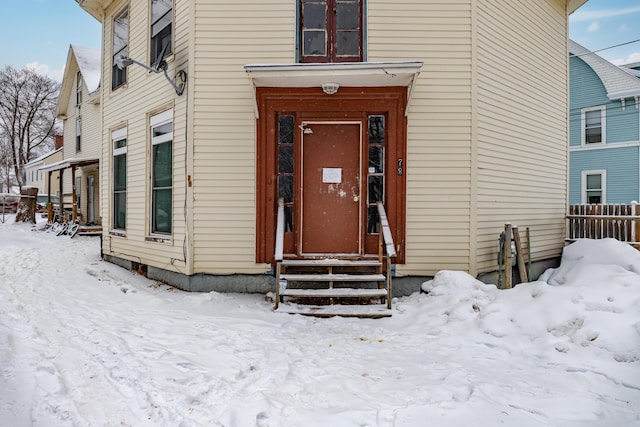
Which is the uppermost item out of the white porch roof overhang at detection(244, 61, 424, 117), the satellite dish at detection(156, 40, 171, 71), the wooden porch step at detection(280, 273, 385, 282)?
the satellite dish at detection(156, 40, 171, 71)

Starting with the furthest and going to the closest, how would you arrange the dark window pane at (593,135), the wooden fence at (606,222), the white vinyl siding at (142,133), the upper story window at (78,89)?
the upper story window at (78,89)
the dark window pane at (593,135)
the wooden fence at (606,222)
the white vinyl siding at (142,133)

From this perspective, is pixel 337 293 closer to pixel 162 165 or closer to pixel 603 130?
pixel 162 165

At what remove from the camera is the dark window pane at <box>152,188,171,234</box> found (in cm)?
672

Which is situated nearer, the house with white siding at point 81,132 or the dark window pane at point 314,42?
the dark window pane at point 314,42

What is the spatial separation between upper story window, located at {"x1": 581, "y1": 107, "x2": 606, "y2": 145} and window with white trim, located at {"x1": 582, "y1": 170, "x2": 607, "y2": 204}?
1.16 metres

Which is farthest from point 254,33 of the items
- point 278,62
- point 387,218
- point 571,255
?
point 571,255

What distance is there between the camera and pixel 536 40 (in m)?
7.59

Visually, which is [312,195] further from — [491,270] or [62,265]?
[62,265]

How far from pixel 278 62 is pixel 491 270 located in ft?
15.2

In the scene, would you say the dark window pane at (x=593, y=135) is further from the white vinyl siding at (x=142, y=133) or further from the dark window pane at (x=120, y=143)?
the dark window pane at (x=120, y=143)

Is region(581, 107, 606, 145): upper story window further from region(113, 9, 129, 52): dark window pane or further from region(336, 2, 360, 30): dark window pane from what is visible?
region(113, 9, 129, 52): dark window pane

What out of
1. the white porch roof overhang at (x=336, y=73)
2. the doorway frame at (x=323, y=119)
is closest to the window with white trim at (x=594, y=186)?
the doorway frame at (x=323, y=119)

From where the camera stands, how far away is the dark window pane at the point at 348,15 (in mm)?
6031

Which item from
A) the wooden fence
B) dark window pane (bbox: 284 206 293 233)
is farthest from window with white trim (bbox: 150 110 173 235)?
the wooden fence
